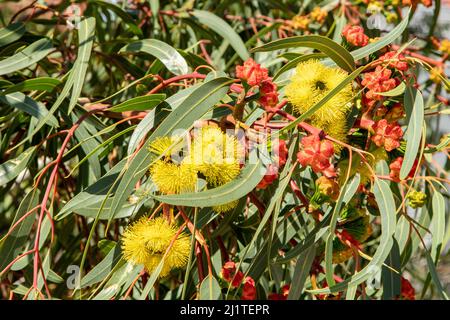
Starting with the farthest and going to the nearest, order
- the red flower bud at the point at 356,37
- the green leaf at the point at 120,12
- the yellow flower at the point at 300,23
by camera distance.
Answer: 1. the yellow flower at the point at 300,23
2. the green leaf at the point at 120,12
3. the red flower bud at the point at 356,37

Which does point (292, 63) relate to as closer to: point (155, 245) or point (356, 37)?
point (356, 37)

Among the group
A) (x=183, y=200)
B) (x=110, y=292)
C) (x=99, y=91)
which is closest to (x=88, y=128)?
(x=110, y=292)

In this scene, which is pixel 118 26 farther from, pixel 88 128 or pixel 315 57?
pixel 315 57

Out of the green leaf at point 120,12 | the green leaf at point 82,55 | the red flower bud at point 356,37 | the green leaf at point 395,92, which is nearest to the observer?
the green leaf at point 395,92

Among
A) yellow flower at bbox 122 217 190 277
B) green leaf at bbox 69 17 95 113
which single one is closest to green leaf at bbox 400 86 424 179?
yellow flower at bbox 122 217 190 277

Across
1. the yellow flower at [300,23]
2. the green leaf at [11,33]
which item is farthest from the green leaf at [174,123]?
the yellow flower at [300,23]

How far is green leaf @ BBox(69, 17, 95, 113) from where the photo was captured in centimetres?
121

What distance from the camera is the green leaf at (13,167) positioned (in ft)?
4.05

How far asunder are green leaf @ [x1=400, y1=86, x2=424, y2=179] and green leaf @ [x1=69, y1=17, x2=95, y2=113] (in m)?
0.56

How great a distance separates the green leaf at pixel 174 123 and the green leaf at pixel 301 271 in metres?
0.32

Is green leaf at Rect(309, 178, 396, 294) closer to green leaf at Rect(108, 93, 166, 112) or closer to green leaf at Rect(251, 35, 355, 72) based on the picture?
green leaf at Rect(251, 35, 355, 72)

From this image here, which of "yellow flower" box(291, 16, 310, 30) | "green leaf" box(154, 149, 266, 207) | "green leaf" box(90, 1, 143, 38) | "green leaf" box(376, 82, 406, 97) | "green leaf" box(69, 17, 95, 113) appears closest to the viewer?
"green leaf" box(154, 149, 266, 207)

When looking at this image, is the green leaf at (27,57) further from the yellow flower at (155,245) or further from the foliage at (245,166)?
the yellow flower at (155,245)

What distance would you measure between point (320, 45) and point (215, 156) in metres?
0.22
